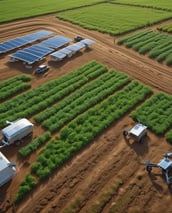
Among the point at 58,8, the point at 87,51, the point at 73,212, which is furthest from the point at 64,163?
the point at 58,8

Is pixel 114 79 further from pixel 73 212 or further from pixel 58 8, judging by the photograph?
pixel 58 8

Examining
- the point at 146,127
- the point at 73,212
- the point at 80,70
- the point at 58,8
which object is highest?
the point at 58,8

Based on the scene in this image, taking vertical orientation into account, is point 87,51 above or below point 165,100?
above

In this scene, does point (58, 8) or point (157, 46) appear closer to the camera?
point (157, 46)

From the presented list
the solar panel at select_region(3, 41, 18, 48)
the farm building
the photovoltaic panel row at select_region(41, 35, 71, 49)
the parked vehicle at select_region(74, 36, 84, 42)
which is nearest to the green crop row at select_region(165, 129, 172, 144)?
the farm building

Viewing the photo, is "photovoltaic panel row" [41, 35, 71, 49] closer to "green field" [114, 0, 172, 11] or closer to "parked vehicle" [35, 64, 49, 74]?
"parked vehicle" [35, 64, 49, 74]

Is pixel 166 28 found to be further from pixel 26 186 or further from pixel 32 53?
pixel 26 186
